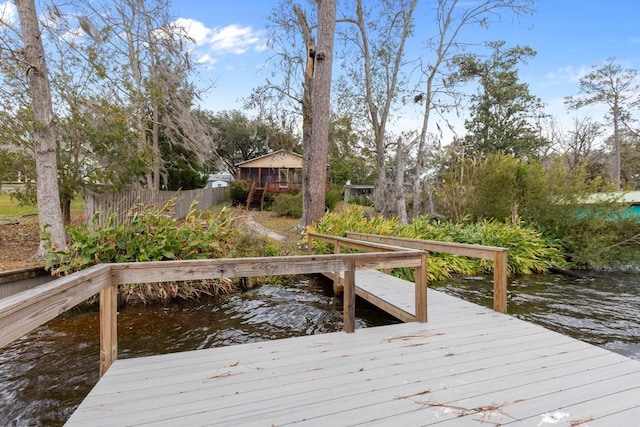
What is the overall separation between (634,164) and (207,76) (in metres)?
33.1

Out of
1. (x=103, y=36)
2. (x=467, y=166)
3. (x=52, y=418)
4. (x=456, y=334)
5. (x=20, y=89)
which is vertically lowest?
(x=52, y=418)

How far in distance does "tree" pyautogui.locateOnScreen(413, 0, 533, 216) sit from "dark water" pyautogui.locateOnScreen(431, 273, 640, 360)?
736 centimetres

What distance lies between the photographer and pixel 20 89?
25.6ft

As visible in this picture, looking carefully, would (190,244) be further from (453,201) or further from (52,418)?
(453,201)

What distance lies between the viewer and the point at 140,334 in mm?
4168

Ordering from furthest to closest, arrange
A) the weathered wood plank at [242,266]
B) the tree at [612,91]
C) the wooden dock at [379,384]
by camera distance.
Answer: the tree at [612,91] → the weathered wood plank at [242,266] → the wooden dock at [379,384]

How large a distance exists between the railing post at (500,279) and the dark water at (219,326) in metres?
1.24

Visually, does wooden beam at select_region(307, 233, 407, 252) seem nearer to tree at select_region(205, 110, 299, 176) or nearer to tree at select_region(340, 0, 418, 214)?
tree at select_region(340, 0, 418, 214)

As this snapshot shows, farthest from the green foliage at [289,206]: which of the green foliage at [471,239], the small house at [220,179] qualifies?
the small house at [220,179]

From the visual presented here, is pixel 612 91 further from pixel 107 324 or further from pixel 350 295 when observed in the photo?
pixel 107 324

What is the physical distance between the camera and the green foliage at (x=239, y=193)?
803 inches

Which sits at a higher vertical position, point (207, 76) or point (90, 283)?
point (207, 76)

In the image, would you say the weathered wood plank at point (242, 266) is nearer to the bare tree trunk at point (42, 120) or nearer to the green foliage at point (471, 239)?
the green foliage at point (471, 239)

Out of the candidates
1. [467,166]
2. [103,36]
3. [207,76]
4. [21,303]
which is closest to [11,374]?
[21,303]
